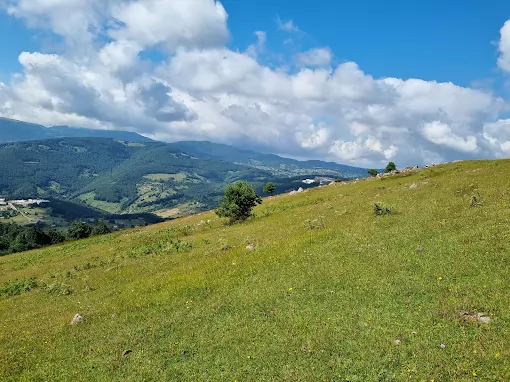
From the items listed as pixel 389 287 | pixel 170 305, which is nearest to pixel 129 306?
pixel 170 305

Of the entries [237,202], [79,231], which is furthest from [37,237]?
[237,202]

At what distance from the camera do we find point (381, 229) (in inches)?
1281

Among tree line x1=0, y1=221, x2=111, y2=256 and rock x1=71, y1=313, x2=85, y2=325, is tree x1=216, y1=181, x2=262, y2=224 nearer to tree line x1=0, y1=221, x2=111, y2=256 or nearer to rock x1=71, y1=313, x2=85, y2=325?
rock x1=71, y1=313, x2=85, y2=325

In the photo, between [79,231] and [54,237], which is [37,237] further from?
[79,231]

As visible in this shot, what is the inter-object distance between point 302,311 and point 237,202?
1748 inches

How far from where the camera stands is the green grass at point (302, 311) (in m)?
15.4

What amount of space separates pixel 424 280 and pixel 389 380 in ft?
28.5

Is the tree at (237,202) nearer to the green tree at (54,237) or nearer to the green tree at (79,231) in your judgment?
the green tree at (79,231)

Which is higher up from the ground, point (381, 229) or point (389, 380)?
point (381, 229)

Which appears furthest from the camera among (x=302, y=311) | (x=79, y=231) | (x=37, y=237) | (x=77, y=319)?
(x=79, y=231)

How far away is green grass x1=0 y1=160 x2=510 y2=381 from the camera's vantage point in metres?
15.4

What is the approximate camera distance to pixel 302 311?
20.2m

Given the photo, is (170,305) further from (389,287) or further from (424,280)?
(424,280)

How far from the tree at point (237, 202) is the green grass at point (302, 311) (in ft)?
89.4
